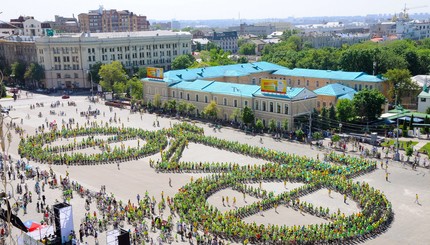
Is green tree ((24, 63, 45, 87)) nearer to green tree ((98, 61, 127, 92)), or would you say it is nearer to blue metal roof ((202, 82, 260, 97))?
green tree ((98, 61, 127, 92))

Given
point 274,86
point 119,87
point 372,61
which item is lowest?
point 119,87

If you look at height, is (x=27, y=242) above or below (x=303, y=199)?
above

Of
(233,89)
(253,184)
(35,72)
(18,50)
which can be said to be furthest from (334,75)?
(18,50)

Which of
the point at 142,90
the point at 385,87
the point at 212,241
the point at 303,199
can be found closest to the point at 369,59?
the point at 385,87

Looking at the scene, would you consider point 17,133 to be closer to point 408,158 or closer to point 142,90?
point 142,90

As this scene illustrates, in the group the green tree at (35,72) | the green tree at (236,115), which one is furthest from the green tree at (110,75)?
the green tree at (236,115)

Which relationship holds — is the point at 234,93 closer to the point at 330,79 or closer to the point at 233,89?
the point at 233,89

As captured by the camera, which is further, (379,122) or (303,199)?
(379,122)
